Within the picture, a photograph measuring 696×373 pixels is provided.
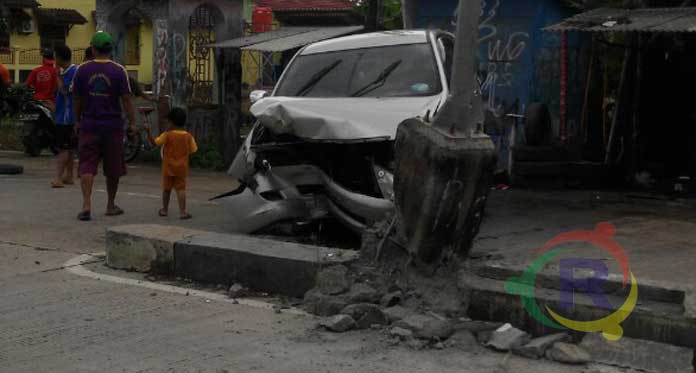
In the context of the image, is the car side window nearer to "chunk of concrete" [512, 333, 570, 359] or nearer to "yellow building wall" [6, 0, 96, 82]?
"chunk of concrete" [512, 333, 570, 359]

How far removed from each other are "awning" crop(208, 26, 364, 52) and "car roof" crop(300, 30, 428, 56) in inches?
185

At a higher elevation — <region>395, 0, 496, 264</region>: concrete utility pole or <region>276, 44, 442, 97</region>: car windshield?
<region>276, 44, 442, 97</region>: car windshield

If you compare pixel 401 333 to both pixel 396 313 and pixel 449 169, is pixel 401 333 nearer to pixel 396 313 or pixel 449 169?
pixel 396 313

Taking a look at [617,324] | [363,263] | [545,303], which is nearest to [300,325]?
[363,263]

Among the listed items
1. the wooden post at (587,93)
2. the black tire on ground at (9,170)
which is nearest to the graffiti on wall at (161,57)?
the black tire on ground at (9,170)

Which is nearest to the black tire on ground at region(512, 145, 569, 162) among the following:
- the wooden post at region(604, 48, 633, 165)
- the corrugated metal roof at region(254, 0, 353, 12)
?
the wooden post at region(604, 48, 633, 165)

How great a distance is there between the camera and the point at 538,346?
5117 mm

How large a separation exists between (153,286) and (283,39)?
8.66 m

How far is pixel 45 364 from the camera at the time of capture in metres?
4.98

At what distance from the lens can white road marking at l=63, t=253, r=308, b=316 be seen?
6262mm

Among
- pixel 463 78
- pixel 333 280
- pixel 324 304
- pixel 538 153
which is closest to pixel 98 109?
pixel 333 280

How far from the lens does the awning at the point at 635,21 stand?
9852 millimetres

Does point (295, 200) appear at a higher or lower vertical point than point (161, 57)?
lower

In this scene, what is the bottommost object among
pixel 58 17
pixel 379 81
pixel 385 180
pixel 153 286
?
pixel 153 286
